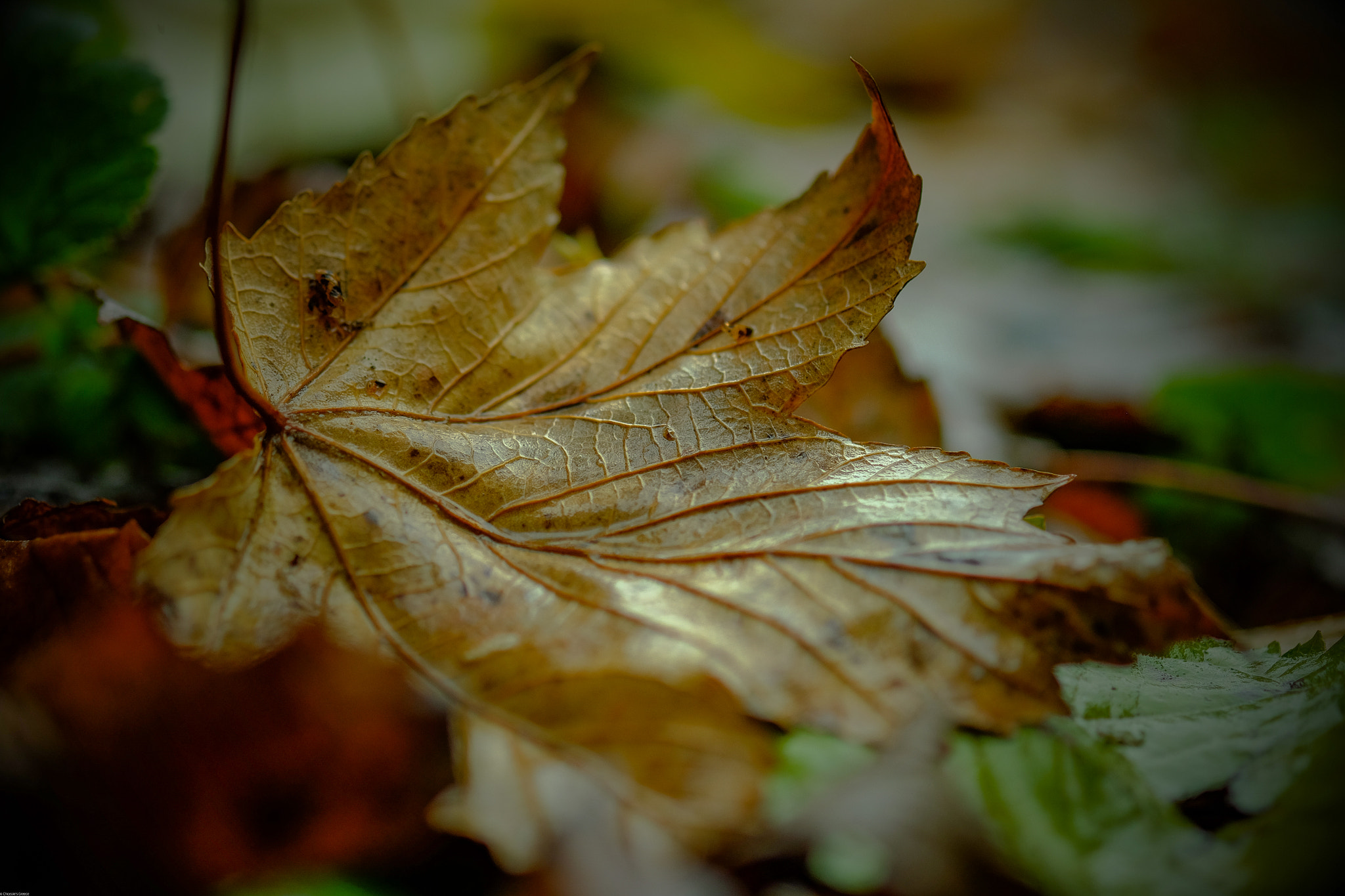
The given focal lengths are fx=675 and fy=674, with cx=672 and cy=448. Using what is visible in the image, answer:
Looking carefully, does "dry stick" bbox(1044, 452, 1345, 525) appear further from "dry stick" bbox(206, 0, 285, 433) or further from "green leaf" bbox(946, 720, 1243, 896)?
"dry stick" bbox(206, 0, 285, 433)

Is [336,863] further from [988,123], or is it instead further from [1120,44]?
[1120,44]

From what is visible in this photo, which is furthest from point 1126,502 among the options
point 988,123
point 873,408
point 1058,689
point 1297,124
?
point 1297,124

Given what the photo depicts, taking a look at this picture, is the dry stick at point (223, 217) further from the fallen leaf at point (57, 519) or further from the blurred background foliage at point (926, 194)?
the blurred background foliage at point (926, 194)

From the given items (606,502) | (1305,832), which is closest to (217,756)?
(606,502)

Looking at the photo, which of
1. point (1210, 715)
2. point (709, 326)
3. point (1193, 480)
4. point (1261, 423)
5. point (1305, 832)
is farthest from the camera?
point (1261, 423)

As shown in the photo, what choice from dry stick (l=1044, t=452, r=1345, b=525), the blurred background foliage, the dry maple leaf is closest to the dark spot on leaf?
the dry maple leaf

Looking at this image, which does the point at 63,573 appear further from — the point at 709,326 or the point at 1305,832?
the point at 1305,832
